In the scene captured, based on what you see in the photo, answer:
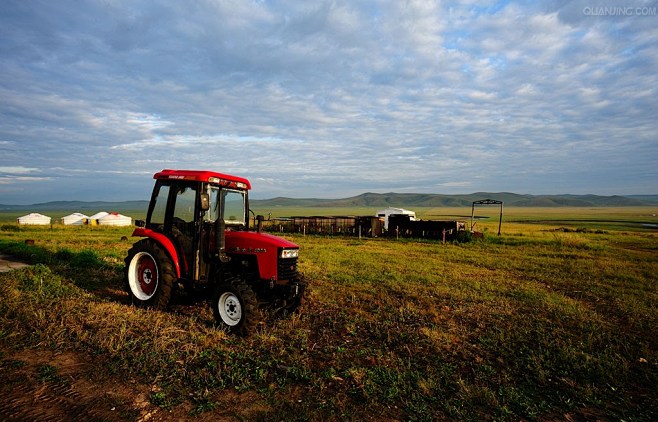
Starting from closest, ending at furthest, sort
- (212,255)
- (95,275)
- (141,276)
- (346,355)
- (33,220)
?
(346,355) < (212,255) < (141,276) < (95,275) < (33,220)

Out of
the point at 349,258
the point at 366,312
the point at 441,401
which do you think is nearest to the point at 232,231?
the point at 366,312

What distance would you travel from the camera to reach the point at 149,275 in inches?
285

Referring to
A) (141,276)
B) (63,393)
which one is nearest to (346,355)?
(63,393)

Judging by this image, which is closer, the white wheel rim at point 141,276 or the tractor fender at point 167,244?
the tractor fender at point 167,244

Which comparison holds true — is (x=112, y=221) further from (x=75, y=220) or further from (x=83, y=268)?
(x=83, y=268)

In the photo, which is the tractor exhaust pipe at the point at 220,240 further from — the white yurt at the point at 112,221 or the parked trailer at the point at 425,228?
the white yurt at the point at 112,221

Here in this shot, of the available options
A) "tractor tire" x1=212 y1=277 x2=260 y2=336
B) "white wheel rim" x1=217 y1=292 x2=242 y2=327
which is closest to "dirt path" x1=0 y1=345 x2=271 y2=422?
"tractor tire" x1=212 y1=277 x2=260 y2=336

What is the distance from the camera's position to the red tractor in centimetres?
615

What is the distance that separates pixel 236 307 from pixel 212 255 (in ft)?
3.61

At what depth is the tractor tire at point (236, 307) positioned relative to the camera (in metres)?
5.76

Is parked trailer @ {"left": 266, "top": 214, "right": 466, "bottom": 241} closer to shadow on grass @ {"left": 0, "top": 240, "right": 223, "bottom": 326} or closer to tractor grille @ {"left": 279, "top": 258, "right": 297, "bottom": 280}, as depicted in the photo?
shadow on grass @ {"left": 0, "top": 240, "right": 223, "bottom": 326}

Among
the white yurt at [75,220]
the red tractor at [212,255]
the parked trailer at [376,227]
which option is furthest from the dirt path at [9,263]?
the white yurt at [75,220]

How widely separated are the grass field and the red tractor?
42 centimetres

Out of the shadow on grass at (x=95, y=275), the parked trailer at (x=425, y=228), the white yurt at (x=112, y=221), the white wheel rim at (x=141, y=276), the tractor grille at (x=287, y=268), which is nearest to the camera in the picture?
the tractor grille at (x=287, y=268)
